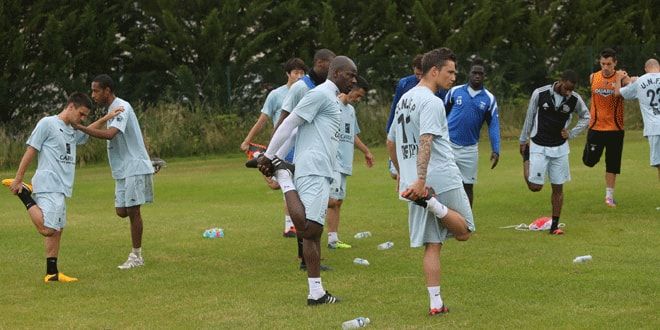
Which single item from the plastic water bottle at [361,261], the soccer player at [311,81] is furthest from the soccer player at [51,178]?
the plastic water bottle at [361,261]

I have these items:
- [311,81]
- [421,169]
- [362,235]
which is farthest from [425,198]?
[362,235]

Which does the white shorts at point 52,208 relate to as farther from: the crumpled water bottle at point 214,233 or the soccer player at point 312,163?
the crumpled water bottle at point 214,233

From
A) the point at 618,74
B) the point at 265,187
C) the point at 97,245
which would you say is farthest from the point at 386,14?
the point at 97,245

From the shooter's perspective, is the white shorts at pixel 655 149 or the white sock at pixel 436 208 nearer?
the white sock at pixel 436 208

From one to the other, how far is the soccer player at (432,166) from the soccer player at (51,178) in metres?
4.00

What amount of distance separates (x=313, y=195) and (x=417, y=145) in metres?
1.28

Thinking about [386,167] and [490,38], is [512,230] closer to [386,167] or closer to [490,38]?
[386,167]

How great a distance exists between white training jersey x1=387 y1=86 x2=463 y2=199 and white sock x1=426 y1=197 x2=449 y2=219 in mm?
254

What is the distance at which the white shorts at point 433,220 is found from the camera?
984 cm

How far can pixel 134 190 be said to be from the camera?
12984 mm

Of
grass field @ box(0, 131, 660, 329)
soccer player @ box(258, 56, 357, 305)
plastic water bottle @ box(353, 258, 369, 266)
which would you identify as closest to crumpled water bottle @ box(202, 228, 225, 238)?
grass field @ box(0, 131, 660, 329)

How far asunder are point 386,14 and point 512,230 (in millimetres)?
21750

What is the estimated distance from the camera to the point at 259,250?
14.1 meters

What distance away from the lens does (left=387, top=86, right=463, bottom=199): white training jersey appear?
9734mm
